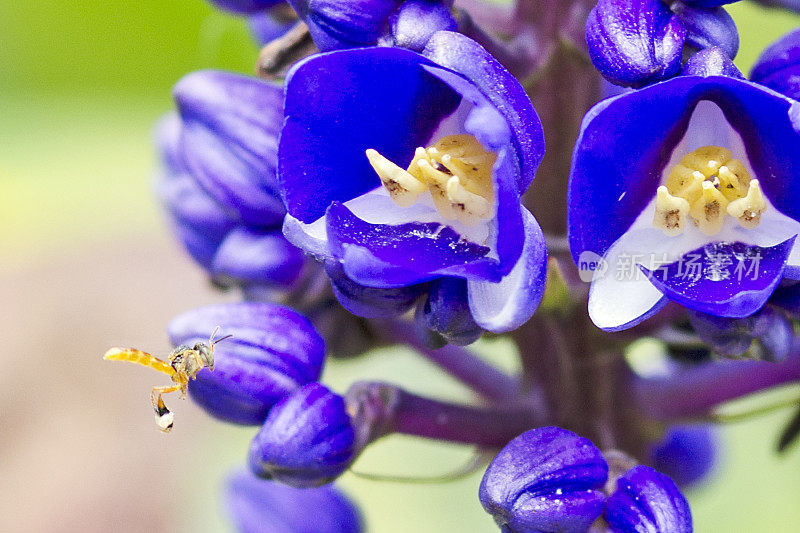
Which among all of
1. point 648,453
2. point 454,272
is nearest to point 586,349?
point 648,453

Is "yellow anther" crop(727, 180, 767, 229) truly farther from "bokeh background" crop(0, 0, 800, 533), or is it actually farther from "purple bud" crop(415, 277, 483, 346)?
"bokeh background" crop(0, 0, 800, 533)

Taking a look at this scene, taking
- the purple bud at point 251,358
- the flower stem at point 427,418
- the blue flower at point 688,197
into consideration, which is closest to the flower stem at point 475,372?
the flower stem at point 427,418

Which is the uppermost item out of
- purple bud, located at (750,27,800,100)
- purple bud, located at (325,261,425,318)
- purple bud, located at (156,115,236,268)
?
purple bud, located at (750,27,800,100)

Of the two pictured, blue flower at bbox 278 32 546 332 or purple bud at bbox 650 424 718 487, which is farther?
purple bud at bbox 650 424 718 487

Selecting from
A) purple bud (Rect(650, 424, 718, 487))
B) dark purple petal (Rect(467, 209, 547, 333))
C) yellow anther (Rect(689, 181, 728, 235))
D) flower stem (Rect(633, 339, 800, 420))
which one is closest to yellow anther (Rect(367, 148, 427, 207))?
dark purple petal (Rect(467, 209, 547, 333))

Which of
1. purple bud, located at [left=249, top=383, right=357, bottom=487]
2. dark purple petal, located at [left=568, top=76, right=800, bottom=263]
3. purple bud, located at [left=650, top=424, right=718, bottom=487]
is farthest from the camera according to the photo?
purple bud, located at [left=650, top=424, right=718, bottom=487]

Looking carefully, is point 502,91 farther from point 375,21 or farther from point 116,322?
point 116,322
